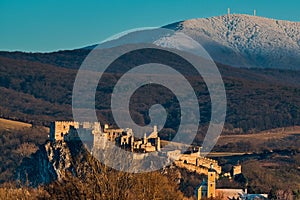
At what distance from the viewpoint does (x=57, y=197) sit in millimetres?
34844

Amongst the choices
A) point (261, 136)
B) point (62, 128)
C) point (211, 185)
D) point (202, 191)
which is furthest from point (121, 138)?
point (261, 136)

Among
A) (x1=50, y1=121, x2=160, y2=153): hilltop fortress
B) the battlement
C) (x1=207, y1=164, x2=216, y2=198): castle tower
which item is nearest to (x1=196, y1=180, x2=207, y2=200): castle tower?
(x1=207, y1=164, x2=216, y2=198): castle tower

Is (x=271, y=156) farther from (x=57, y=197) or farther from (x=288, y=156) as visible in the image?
(x=57, y=197)

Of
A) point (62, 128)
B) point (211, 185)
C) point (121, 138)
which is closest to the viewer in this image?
point (211, 185)

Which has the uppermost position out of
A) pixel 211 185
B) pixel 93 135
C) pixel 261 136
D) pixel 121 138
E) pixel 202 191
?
pixel 93 135

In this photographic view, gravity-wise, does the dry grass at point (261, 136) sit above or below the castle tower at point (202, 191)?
above

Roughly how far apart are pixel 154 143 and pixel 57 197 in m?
48.8

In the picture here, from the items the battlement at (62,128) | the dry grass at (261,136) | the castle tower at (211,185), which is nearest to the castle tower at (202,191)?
the castle tower at (211,185)

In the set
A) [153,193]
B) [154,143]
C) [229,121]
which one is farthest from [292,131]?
[153,193]

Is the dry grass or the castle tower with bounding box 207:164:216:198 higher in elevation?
the dry grass

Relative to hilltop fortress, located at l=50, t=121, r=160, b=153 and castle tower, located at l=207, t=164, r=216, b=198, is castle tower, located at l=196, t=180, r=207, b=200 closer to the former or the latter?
castle tower, located at l=207, t=164, r=216, b=198

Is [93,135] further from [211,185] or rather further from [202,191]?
[202,191]

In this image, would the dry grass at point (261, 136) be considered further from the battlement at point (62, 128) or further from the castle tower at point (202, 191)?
the castle tower at point (202, 191)

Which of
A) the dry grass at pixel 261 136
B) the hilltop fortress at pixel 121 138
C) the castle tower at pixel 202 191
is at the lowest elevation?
A: the castle tower at pixel 202 191
